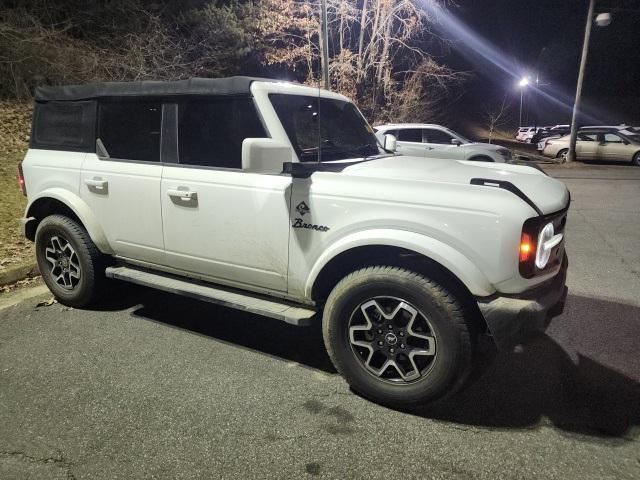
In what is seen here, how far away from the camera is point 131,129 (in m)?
3.88

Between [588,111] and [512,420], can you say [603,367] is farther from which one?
[588,111]

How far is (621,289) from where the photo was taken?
4887 millimetres

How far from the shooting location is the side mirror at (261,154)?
278 cm

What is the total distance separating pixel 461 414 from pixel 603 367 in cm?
126

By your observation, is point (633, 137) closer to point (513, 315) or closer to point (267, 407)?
point (513, 315)

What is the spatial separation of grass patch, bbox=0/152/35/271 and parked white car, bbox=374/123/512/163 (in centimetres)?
827

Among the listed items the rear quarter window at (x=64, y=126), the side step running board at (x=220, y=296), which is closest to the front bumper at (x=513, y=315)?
the side step running board at (x=220, y=296)

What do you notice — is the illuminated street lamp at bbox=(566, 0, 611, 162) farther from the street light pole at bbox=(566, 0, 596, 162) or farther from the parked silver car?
the parked silver car

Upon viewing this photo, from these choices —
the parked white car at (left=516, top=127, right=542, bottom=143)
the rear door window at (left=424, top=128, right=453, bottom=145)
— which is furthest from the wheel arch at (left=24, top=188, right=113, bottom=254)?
the parked white car at (left=516, top=127, right=542, bottom=143)

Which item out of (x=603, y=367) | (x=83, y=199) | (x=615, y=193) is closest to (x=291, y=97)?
(x=83, y=199)

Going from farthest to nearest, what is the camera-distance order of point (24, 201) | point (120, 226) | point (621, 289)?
point (24, 201)
point (621, 289)
point (120, 226)

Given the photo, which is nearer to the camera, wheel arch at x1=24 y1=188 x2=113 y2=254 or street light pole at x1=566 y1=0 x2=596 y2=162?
wheel arch at x1=24 y1=188 x2=113 y2=254

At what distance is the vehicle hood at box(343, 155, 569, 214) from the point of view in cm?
288

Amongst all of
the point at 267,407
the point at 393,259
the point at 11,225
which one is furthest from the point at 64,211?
the point at 393,259
